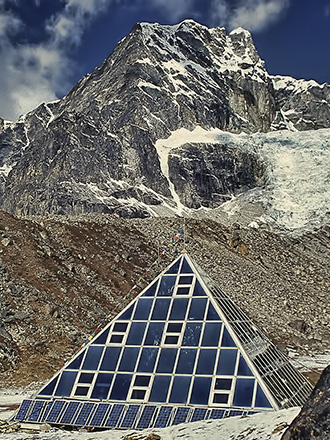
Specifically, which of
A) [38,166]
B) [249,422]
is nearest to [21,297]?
[249,422]

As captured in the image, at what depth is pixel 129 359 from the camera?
17.5 meters

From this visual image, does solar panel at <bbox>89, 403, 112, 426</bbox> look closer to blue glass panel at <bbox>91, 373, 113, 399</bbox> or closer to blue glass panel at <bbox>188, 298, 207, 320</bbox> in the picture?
blue glass panel at <bbox>91, 373, 113, 399</bbox>

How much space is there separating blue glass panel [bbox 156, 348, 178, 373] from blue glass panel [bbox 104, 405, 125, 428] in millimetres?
1653

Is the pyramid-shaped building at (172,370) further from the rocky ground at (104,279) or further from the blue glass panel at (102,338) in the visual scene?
the rocky ground at (104,279)

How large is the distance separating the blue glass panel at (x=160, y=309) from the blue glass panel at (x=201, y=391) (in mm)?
2734

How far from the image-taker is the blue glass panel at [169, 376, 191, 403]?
52.3ft

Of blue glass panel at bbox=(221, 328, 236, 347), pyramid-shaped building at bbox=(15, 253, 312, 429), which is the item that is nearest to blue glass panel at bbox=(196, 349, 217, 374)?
pyramid-shaped building at bbox=(15, 253, 312, 429)

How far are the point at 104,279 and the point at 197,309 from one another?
28159 mm

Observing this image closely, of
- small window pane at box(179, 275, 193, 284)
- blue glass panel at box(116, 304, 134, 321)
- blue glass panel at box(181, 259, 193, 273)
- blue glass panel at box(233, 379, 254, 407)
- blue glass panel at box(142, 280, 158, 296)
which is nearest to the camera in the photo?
blue glass panel at box(233, 379, 254, 407)

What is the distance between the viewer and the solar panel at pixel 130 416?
1593 cm

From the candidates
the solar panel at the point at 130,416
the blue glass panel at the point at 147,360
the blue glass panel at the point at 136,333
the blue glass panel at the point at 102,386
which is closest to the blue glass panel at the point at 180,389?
the blue glass panel at the point at 147,360

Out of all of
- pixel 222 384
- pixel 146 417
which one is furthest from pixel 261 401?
pixel 146 417

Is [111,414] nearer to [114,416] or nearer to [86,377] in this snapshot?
[114,416]

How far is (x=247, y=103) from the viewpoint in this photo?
180750 mm
